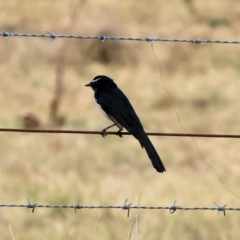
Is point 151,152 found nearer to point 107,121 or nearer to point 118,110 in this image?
point 118,110

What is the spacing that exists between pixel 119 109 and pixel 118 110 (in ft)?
0.07

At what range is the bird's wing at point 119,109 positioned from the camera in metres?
Answer: 8.17

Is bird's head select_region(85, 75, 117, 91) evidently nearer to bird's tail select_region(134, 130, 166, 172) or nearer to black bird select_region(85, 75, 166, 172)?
black bird select_region(85, 75, 166, 172)

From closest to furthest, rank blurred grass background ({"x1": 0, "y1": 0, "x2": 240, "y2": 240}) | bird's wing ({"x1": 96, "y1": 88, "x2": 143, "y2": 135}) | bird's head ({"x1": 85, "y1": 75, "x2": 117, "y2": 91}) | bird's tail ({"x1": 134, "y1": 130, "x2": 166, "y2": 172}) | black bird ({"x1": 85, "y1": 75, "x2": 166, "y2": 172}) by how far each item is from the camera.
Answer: bird's tail ({"x1": 134, "y1": 130, "x2": 166, "y2": 172}) < black bird ({"x1": 85, "y1": 75, "x2": 166, "y2": 172}) < bird's wing ({"x1": 96, "y1": 88, "x2": 143, "y2": 135}) < bird's head ({"x1": 85, "y1": 75, "x2": 117, "y2": 91}) < blurred grass background ({"x1": 0, "y1": 0, "x2": 240, "y2": 240})

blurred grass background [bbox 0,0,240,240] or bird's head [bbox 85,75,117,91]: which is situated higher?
blurred grass background [bbox 0,0,240,240]

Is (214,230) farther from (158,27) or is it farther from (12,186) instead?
(158,27)

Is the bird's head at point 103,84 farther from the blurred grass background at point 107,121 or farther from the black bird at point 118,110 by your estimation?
the blurred grass background at point 107,121

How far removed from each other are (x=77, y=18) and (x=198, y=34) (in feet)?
11.9

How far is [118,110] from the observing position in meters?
8.39

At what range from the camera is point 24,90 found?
22594 millimetres

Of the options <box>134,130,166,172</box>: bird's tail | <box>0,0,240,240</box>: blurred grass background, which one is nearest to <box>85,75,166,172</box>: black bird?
<box>134,130,166,172</box>: bird's tail

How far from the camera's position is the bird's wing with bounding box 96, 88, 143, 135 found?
8.17 meters

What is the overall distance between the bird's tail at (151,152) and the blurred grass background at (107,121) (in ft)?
22.4

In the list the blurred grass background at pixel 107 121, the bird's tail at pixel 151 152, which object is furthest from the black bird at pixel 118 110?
the blurred grass background at pixel 107 121
